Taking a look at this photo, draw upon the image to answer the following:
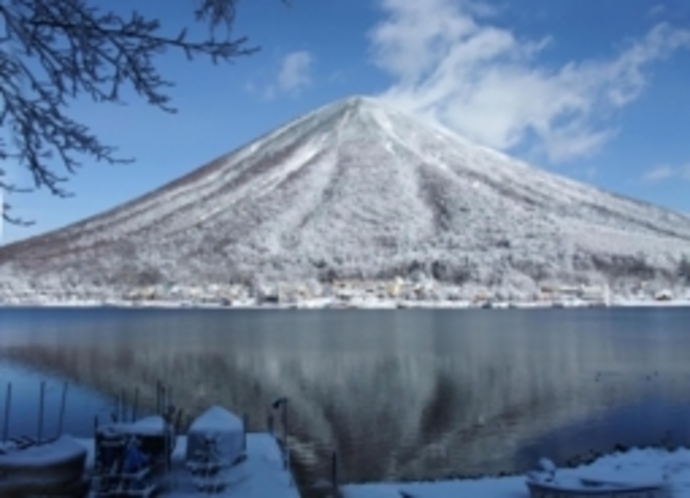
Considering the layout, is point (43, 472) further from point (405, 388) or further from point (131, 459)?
point (405, 388)

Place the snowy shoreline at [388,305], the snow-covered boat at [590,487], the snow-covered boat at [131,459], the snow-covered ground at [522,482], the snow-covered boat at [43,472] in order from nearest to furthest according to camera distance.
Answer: the snow-covered boat at [43,472] < the snow-covered boat at [131,459] < the snow-covered boat at [590,487] < the snow-covered ground at [522,482] < the snowy shoreline at [388,305]

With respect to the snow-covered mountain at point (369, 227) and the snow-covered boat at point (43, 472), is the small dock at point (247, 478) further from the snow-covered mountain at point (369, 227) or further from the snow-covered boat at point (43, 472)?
the snow-covered mountain at point (369, 227)

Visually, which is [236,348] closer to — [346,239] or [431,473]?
[431,473]

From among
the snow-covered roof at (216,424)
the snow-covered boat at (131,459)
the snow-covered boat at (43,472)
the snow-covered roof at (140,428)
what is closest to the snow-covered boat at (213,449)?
the snow-covered roof at (216,424)

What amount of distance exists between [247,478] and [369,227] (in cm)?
12141

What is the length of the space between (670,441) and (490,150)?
511 feet

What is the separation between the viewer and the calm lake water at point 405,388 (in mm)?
17047

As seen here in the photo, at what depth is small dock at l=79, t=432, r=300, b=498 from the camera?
30.5 ft

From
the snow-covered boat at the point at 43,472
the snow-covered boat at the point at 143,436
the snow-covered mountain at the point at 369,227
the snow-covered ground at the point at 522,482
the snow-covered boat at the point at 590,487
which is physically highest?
the snow-covered mountain at the point at 369,227

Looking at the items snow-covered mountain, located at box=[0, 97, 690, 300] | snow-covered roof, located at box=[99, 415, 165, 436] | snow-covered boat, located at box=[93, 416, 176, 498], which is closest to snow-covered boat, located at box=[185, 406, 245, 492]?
snow-covered boat, located at box=[93, 416, 176, 498]

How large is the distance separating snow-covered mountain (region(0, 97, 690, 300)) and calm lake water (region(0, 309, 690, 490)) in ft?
229

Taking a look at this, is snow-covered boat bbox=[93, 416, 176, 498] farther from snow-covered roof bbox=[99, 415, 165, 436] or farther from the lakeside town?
the lakeside town

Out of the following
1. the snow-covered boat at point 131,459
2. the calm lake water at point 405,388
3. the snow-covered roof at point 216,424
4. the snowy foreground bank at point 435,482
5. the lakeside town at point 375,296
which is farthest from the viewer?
the lakeside town at point 375,296

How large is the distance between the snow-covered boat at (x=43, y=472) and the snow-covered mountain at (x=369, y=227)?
10737 cm
